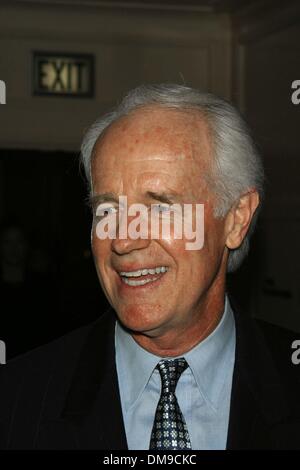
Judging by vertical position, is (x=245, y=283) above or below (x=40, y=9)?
below

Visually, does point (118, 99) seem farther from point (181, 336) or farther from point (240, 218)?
point (181, 336)

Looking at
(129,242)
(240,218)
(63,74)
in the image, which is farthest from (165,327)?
(63,74)

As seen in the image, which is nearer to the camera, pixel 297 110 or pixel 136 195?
pixel 136 195

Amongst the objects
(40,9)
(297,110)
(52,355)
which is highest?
(40,9)

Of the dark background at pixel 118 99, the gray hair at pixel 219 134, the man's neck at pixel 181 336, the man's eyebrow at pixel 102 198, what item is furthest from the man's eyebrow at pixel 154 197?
the dark background at pixel 118 99

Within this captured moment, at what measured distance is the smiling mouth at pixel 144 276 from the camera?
1.29 meters

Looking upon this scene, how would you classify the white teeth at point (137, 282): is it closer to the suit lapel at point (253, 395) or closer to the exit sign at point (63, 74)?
the suit lapel at point (253, 395)

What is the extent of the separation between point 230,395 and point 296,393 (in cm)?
12

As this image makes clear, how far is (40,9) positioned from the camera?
4.31 meters

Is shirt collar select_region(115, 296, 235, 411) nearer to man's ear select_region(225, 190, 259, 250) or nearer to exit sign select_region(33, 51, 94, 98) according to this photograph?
man's ear select_region(225, 190, 259, 250)

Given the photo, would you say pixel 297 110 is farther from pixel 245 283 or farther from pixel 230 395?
pixel 230 395

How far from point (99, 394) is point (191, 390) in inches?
6.0

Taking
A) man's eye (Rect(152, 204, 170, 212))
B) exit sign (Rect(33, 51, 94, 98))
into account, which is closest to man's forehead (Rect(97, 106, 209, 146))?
man's eye (Rect(152, 204, 170, 212))

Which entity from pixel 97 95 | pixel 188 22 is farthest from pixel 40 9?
pixel 188 22
